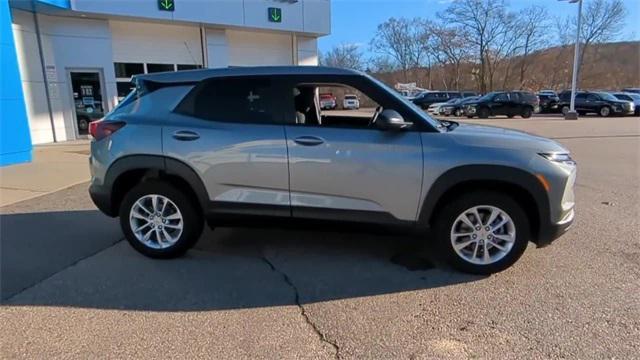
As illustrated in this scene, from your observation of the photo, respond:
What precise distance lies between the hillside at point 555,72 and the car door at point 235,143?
61230mm

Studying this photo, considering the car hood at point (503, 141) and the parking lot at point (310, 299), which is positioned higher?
the car hood at point (503, 141)

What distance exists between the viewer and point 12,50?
31.7ft

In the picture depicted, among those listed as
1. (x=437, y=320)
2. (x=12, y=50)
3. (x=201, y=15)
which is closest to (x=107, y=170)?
(x=437, y=320)

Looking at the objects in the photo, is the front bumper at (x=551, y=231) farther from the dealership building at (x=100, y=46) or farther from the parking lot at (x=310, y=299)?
the dealership building at (x=100, y=46)

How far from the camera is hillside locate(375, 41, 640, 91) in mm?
61562

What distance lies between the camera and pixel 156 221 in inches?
164

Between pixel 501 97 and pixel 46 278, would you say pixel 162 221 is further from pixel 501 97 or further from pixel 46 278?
pixel 501 97

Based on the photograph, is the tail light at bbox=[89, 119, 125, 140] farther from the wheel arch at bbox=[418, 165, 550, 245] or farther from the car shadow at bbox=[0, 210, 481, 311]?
the wheel arch at bbox=[418, 165, 550, 245]

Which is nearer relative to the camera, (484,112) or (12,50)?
(12,50)

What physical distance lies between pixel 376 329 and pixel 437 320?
48 cm

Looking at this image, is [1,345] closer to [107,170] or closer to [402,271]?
[107,170]

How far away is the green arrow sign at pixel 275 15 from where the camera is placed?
17594mm

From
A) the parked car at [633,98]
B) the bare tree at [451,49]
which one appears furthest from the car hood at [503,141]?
the bare tree at [451,49]

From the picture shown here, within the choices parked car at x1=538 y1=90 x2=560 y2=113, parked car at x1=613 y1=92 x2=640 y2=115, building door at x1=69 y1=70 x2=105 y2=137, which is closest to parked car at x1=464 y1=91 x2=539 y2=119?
parked car at x1=538 y1=90 x2=560 y2=113
